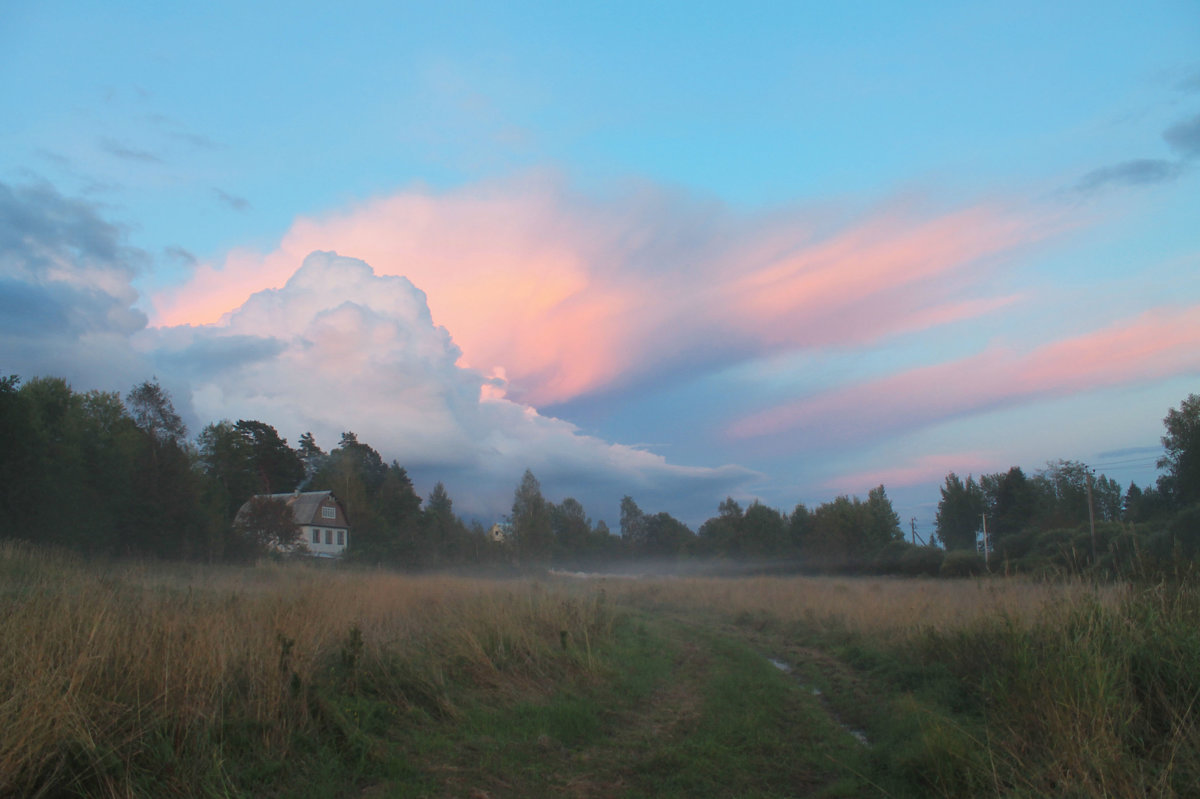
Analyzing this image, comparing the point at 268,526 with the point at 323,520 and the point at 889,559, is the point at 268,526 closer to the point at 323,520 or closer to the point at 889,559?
the point at 323,520

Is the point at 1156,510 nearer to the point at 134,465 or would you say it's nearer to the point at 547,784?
the point at 547,784

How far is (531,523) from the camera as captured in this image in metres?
65.0

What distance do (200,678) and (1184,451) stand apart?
181 feet

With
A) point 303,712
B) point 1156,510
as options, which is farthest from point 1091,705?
point 1156,510

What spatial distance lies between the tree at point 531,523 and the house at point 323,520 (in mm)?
15887

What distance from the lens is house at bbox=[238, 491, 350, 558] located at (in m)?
55.5

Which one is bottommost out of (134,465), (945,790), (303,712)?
(945,790)

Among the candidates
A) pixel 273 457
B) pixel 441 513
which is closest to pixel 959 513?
pixel 441 513

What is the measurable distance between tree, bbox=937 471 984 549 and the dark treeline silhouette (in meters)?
0.24

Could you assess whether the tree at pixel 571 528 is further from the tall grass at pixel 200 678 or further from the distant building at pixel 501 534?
the tall grass at pixel 200 678

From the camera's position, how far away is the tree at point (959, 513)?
76.1 m

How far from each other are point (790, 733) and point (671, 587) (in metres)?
28.1

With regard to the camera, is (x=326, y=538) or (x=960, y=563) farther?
(x=326, y=538)

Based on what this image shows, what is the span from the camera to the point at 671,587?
3503cm
